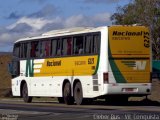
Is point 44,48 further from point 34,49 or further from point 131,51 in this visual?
point 131,51

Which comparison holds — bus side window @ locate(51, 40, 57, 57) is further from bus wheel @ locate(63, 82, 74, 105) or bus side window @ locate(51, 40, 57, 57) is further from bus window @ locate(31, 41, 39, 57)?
bus wheel @ locate(63, 82, 74, 105)

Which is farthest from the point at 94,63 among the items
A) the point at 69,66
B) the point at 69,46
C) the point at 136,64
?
the point at 69,46

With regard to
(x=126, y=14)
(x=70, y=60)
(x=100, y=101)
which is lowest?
(x=100, y=101)

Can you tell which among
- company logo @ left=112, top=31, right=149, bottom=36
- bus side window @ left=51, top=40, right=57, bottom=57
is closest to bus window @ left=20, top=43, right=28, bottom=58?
bus side window @ left=51, top=40, right=57, bottom=57

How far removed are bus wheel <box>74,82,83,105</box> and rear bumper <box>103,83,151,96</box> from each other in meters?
1.95

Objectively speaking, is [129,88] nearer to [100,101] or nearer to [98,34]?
[98,34]

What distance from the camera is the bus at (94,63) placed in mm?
27203

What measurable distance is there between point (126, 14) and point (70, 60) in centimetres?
3391

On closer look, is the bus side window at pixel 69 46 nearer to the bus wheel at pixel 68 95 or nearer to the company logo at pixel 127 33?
the bus wheel at pixel 68 95

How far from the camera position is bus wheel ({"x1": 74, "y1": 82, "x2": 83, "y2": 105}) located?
28750mm

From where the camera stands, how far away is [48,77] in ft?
103

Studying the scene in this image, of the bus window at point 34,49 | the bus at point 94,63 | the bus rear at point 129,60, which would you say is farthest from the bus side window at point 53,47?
the bus rear at point 129,60

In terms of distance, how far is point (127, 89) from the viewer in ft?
89.9

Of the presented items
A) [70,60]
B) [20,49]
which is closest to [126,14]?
[20,49]
